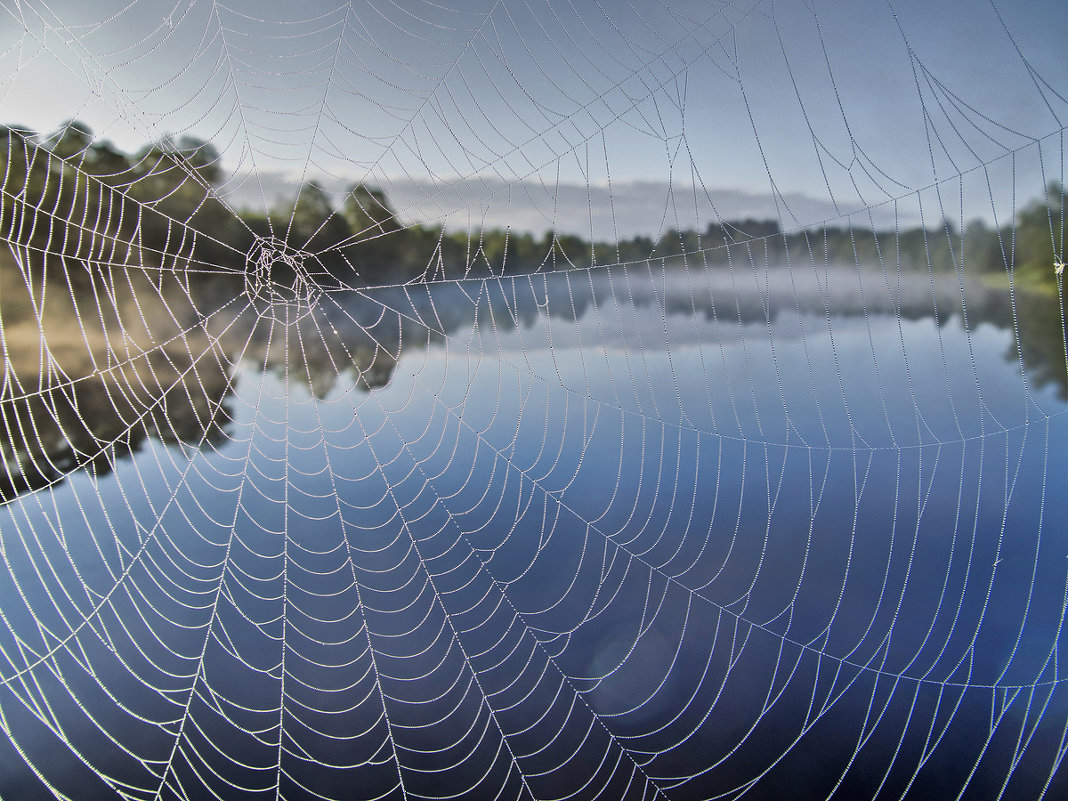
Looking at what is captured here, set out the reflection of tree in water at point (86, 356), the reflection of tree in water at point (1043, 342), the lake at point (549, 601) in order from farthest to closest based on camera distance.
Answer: the reflection of tree in water at point (1043, 342) < the lake at point (549, 601) < the reflection of tree in water at point (86, 356)

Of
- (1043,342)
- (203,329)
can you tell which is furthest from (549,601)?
(1043,342)

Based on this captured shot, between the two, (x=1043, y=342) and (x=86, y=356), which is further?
(x=1043, y=342)

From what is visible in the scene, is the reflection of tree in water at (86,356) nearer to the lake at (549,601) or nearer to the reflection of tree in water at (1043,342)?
the lake at (549,601)

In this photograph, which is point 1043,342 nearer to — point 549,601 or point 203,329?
point 549,601

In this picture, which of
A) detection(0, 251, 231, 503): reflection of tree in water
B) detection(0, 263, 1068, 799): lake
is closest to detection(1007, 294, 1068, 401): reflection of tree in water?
detection(0, 263, 1068, 799): lake

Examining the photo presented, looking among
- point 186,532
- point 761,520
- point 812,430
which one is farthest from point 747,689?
point 186,532

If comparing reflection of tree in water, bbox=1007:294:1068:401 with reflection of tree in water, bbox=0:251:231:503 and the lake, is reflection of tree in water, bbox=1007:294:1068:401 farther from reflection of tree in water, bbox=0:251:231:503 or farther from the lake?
reflection of tree in water, bbox=0:251:231:503

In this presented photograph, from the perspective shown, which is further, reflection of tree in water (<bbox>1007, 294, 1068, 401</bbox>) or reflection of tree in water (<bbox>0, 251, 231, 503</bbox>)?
reflection of tree in water (<bbox>1007, 294, 1068, 401</bbox>)

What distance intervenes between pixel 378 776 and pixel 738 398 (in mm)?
7300

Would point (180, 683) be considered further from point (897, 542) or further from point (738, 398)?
point (897, 542)

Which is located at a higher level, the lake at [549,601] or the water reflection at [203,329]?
the water reflection at [203,329]

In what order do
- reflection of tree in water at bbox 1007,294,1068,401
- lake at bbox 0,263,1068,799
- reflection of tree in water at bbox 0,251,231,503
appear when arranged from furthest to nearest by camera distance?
reflection of tree in water at bbox 1007,294,1068,401
lake at bbox 0,263,1068,799
reflection of tree in water at bbox 0,251,231,503

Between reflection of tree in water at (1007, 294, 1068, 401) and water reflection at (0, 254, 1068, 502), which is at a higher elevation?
water reflection at (0, 254, 1068, 502)

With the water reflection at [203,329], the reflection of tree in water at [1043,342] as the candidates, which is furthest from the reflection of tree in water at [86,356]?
the reflection of tree in water at [1043,342]
